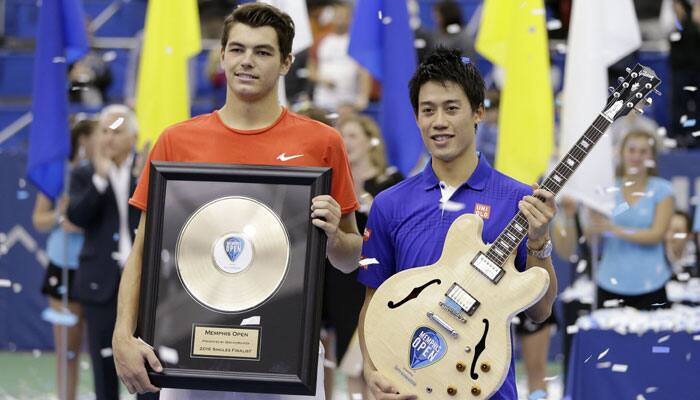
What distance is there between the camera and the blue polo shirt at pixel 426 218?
3871mm

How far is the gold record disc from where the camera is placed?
3748 millimetres

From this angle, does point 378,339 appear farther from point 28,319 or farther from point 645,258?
point 28,319

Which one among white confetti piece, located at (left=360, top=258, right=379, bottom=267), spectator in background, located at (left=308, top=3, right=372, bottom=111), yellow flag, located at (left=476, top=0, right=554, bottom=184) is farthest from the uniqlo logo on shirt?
spectator in background, located at (left=308, top=3, right=372, bottom=111)

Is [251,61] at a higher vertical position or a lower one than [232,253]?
higher

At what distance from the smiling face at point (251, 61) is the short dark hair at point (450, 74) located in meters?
0.46

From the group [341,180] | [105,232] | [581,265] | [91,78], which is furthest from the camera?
[91,78]

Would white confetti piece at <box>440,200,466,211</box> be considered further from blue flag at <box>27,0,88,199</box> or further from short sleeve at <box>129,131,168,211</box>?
blue flag at <box>27,0,88,199</box>

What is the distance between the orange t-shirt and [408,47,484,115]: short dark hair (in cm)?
33

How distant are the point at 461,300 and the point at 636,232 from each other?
3947mm

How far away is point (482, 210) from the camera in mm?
3885

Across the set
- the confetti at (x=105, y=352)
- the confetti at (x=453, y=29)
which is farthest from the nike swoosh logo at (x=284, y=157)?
the confetti at (x=453, y=29)

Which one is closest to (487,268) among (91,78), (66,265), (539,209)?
(539,209)

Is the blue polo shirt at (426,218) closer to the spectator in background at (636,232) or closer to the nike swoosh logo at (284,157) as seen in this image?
the nike swoosh logo at (284,157)

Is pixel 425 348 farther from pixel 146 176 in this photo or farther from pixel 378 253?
pixel 146 176
